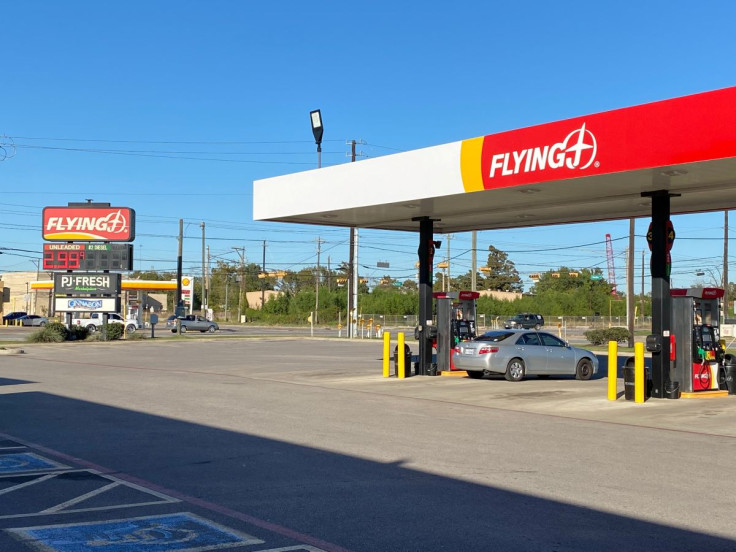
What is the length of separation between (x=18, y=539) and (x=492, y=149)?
512 inches

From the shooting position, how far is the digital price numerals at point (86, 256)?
4728 centimetres

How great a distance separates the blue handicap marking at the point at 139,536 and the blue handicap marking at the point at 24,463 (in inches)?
117

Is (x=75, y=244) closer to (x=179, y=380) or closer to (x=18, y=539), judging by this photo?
(x=179, y=380)

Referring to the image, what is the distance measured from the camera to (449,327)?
24.8m

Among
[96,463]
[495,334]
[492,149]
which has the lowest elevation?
[96,463]

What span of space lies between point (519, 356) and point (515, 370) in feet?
1.25

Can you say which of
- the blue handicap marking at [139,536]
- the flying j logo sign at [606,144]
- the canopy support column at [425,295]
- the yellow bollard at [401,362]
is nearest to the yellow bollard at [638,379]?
the flying j logo sign at [606,144]

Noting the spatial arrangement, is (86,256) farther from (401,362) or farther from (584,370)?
(584,370)

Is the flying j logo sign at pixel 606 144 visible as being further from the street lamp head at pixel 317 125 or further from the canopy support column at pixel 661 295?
the street lamp head at pixel 317 125

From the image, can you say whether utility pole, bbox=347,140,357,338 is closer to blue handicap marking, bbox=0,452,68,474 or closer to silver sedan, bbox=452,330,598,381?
silver sedan, bbox=452,330,598,381

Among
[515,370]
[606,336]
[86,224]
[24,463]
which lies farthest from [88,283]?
[24,463]

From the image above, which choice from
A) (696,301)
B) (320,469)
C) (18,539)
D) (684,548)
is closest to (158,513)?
(18,539)

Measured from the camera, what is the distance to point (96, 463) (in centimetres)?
1012

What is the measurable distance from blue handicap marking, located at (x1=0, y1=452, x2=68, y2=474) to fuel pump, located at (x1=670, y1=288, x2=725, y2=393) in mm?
13416
